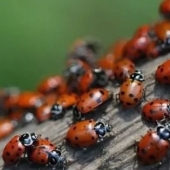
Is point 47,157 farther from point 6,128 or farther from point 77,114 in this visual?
point 6,128

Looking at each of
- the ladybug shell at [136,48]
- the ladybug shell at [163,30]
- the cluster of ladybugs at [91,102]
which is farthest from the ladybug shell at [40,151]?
the ladybug shell at [163,30]

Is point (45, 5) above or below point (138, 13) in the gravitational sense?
above

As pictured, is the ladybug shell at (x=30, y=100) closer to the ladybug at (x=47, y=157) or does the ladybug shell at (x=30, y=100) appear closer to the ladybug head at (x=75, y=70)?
the ladybug head at (x=75, y=70)

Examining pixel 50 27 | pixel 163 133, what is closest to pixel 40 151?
pixel 163 133

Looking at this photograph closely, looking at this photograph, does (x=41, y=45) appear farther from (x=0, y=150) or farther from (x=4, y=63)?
(x=0, y=150)

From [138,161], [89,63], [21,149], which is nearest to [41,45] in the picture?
[89,63]

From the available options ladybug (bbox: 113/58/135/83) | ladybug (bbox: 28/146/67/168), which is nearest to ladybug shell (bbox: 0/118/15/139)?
ladybug (bbox: 28/146/67/168)
